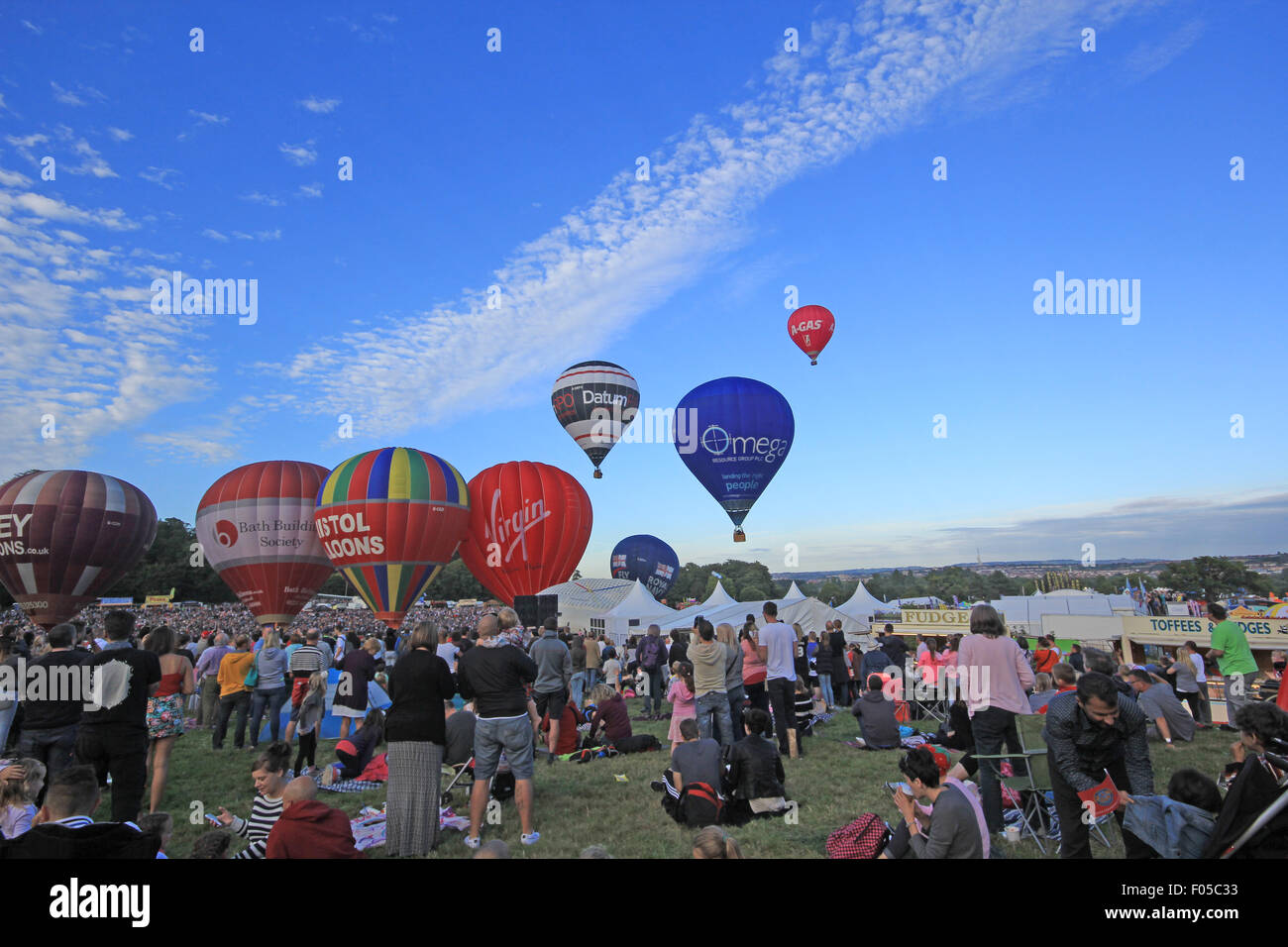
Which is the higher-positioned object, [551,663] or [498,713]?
[498,713]

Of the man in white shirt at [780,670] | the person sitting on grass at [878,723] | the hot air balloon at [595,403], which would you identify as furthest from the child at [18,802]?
the hot air balloon at [595,403]

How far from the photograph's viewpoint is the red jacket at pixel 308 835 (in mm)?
3803

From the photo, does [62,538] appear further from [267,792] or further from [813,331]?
[813,331]

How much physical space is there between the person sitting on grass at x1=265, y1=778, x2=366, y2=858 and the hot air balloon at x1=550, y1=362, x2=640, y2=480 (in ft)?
78.9

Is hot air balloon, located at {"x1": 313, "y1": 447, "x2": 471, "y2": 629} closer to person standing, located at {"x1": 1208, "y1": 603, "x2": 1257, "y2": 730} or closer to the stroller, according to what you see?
the stroller

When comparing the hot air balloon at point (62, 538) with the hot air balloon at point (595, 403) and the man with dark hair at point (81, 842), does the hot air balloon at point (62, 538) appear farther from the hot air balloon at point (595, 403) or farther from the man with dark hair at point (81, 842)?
the man with dark hair at point (81, 842)

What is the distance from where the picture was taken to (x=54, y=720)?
6.25 metres

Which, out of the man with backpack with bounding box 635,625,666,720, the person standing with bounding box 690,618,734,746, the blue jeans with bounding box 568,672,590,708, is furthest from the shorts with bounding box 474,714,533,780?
the man with backpack with bounding box 635,625,666,720

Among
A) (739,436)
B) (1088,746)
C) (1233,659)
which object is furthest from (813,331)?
(1088,746)

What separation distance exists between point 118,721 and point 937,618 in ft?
74.2

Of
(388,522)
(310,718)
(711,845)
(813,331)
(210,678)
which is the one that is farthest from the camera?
(813,331)
